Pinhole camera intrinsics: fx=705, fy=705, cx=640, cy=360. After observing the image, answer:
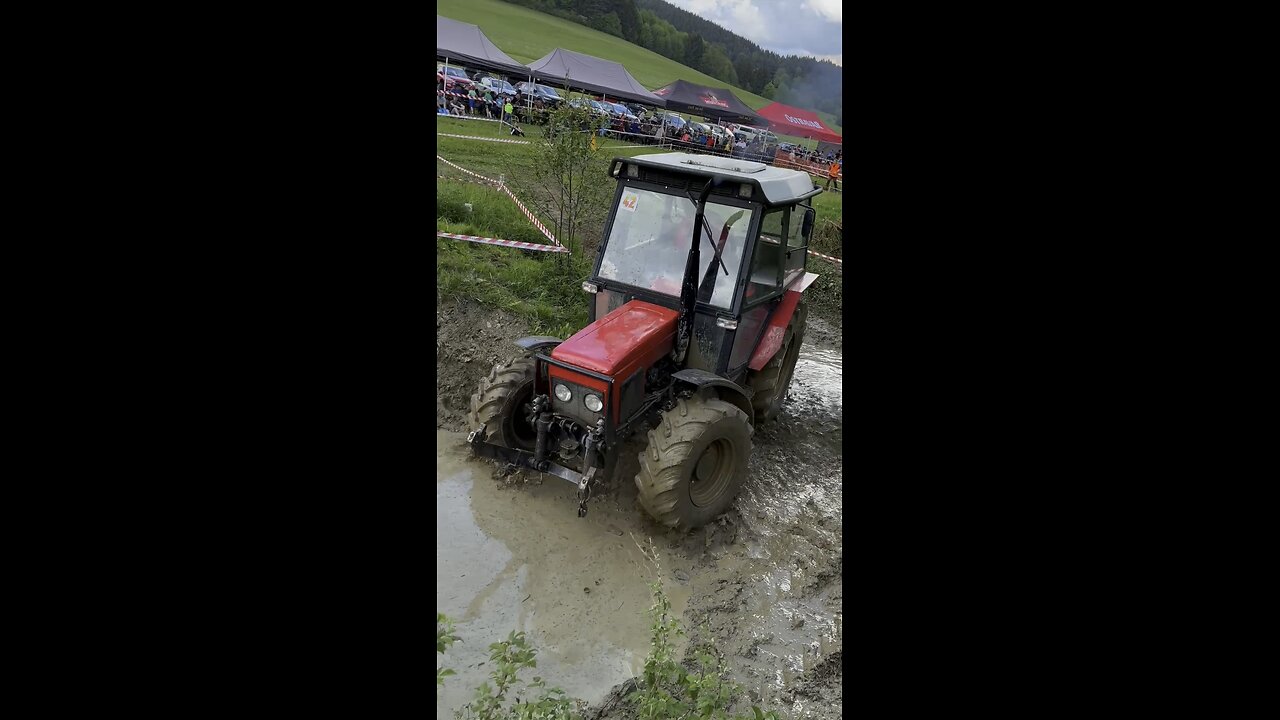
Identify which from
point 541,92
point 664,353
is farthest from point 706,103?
point 664,353

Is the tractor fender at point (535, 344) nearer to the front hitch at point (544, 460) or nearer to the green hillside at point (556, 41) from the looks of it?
the front hitch at point (544, 460)

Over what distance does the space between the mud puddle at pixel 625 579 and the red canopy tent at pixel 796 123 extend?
19942 mm

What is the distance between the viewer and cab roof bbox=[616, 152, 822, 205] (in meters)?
4.70

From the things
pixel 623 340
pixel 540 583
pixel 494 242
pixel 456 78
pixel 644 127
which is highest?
pixel 456 78

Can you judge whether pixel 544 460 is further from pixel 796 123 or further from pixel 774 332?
pixel 796 123

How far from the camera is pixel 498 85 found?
2292cm

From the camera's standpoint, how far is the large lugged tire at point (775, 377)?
226 inches

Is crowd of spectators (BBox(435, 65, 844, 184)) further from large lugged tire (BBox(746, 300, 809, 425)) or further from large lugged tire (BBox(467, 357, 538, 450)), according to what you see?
large lugged tire (BBox(467, 357, 538, 450))

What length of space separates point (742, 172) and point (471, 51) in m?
20.4

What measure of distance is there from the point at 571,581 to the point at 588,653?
56cm

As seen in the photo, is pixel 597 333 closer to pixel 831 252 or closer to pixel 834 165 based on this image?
pixel 831 252

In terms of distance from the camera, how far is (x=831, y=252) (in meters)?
11.4

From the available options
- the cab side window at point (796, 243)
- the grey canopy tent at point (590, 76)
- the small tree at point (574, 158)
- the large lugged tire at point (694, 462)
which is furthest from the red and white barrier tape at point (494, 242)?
the grey canopy tent at point (590, 76)

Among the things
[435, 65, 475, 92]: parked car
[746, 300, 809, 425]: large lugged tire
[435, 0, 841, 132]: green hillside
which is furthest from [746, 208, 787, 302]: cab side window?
[435, 0, 841, 132]: green hillside
